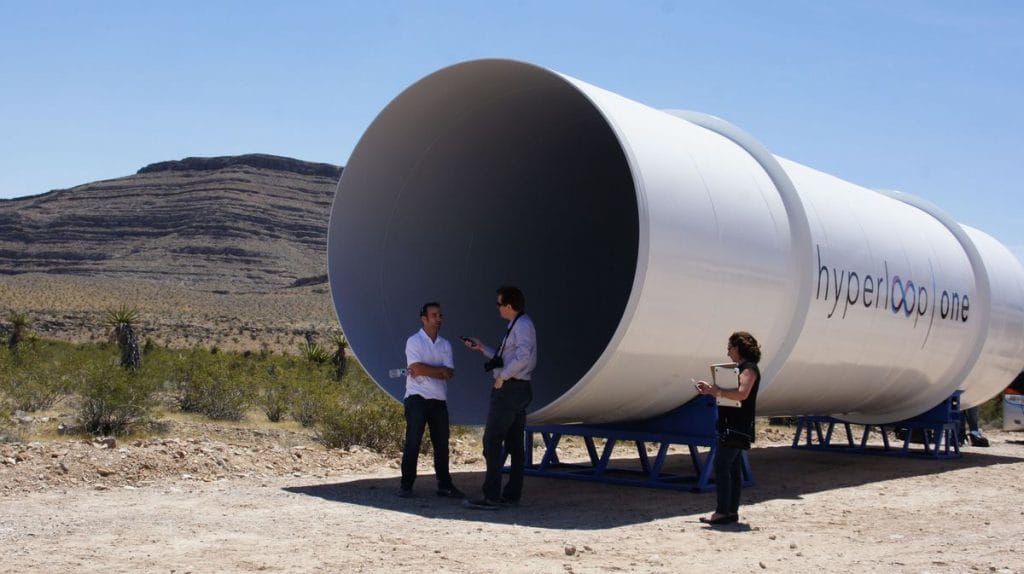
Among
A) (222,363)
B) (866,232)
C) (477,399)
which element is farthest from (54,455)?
(222,363)

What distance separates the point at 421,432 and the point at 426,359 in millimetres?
614

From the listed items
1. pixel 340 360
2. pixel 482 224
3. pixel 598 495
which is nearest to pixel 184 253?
pixel 340 360

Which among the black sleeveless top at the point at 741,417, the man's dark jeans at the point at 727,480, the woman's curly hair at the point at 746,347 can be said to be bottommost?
the man's dark jeans at the point at 727,480

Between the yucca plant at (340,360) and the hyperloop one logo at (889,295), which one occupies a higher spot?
the hyperloop one logo at (889,295)

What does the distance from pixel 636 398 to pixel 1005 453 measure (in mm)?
10813

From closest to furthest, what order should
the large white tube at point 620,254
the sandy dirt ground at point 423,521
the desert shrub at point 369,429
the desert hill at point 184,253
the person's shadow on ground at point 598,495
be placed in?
1. the sandy dirt ground at point 423,521
2. the person's shadow on ground at point 598,495
3. the large white tube at point 620,254
4. the desert shrub at point 369,429
5. the desert hill at point 184,253

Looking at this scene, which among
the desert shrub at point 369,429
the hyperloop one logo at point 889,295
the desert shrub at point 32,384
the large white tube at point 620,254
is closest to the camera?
the large white tube at point 620,254

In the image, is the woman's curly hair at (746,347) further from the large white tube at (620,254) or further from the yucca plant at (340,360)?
the yucca plant at (340,360)

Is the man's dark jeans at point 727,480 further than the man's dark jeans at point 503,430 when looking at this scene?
No

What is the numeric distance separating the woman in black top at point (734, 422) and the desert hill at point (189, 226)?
8263 cm

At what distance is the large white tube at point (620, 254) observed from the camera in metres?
9.49

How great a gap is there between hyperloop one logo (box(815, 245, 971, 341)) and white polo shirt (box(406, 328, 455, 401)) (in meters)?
3.59

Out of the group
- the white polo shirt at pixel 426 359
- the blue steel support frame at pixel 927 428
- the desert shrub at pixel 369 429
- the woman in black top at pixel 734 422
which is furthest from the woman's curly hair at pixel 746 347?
the blue steel support frame at pixel 927 428

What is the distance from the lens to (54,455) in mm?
10805
